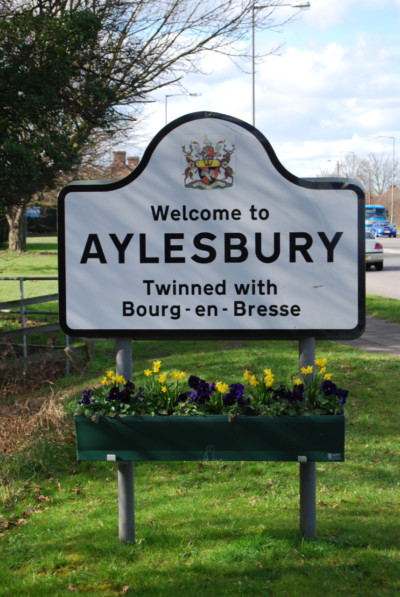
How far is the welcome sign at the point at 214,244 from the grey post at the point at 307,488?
3.8 inches

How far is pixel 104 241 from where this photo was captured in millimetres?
A: 3988

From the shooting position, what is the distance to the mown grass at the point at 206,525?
3.53m

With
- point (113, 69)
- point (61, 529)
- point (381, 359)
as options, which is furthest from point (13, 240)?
point (61, 529)

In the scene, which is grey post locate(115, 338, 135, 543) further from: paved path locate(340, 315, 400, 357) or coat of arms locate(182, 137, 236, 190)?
paved path locate(340, 315, 400, 357)

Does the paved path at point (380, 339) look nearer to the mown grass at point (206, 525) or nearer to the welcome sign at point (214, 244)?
the mown grass at point (206, 525)

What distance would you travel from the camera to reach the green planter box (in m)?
3.67

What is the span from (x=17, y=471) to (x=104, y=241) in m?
2.74

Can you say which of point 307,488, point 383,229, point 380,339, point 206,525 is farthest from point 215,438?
point 383,229

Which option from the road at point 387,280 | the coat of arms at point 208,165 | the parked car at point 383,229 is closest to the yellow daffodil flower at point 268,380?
the coat of arms at point 208,165

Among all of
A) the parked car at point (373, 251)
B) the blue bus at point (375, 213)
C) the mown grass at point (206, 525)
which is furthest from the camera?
the blue bus at point (375, 213)

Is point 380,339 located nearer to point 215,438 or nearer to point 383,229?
point 215,438

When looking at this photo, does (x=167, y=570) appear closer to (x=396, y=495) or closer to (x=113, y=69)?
(x=396, y=495)

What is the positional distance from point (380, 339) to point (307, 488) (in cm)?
814

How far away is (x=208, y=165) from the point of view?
154 inches
